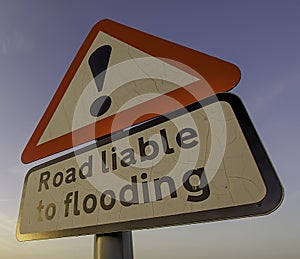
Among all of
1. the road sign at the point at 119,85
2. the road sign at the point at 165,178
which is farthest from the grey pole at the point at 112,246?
the road sign at the point at 119,85

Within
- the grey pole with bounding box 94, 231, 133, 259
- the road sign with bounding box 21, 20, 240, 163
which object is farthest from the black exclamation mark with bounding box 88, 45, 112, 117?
the grey pole with bounding box 94, 231, 133, 259

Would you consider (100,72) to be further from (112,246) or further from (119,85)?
(112,246)

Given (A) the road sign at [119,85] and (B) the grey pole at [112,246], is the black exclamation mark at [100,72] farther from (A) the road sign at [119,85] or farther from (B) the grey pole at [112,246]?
(B) the grey pole at [112,246]

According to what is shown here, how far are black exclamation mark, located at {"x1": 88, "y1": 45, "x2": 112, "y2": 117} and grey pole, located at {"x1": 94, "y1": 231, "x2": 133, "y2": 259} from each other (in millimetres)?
310

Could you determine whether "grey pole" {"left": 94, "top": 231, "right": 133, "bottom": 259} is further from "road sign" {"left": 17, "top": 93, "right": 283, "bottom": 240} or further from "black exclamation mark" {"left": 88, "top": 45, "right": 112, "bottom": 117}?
"black exclamation mark" {"left": 88, "top": 45, "right": 112, "bottom": 117}

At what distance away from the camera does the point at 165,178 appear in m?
0.49

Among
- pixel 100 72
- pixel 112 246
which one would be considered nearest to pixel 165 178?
pixel 112 246

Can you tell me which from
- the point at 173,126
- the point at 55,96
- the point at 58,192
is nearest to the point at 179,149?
the point at 173,126

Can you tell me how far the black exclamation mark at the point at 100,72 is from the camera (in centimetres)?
66

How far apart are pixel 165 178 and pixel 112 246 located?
22cm

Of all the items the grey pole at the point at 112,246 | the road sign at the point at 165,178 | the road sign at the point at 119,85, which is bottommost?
the grey pole at the point at 112,246

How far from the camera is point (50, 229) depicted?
61 centimetres

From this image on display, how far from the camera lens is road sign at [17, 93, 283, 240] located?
42 cm

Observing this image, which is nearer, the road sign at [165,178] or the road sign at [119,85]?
the road sign at [165,178]
